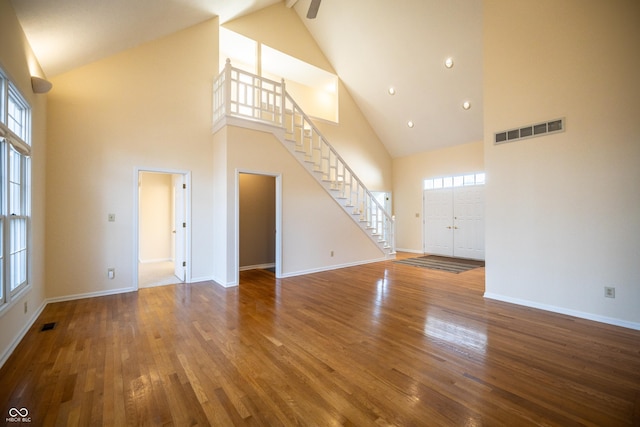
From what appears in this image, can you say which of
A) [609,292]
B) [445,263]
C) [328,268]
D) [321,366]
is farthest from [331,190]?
[609,292]

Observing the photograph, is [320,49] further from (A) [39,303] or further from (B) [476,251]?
(A) [39,303]

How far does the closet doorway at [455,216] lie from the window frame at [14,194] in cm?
868

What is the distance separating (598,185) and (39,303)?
707cm

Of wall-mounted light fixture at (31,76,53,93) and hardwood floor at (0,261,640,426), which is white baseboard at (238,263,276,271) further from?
wall-mounted light fixture at (31,76,53,93)

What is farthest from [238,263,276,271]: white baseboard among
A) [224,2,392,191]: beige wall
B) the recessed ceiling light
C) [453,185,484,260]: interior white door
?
the recessed ceiling light

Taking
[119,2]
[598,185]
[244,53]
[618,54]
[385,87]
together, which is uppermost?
[244,53]

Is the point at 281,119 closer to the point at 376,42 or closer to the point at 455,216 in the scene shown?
the point at 376,42

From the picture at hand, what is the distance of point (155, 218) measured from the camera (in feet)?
24.6

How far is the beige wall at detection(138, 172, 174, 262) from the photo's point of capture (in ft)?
24.0

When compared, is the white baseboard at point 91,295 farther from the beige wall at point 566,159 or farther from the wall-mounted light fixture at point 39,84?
the beige wall at point 566,159

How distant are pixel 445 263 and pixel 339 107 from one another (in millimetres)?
5268

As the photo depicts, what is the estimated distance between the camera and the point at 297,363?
2.36m

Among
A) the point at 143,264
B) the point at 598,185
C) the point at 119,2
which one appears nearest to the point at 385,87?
the point at 598,185

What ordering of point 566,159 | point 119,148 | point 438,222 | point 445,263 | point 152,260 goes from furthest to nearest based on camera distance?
point 438,222, point 152,260, point 445,263, point 119,148, point 566,159
